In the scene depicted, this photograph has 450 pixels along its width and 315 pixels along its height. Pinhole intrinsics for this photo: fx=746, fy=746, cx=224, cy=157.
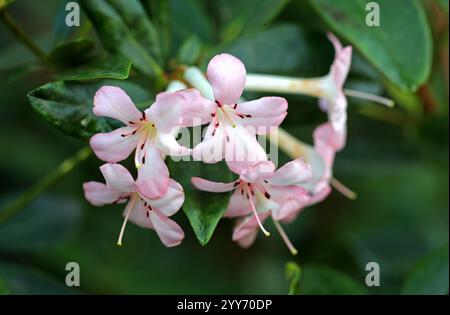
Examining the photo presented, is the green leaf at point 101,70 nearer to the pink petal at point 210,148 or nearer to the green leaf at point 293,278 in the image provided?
the pink petal at point 210,148

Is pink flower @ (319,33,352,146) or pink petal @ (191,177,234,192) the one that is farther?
pink flower @ (319,33,352,146)

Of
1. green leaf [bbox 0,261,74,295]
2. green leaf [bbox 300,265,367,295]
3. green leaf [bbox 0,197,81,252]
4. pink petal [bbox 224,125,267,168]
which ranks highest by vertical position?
pink petal [bbox 224,125,267,168]

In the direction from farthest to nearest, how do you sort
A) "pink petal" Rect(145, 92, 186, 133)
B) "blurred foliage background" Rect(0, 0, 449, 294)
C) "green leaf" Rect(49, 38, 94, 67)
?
"blurred foliage background" Rect(0, 0, 449, 294)
"green leaf" Rect(49, 38, 94, 67)
"pink petal" Rect(145, 92, 186, 133)

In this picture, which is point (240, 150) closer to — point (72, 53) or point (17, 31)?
point (72, 53)

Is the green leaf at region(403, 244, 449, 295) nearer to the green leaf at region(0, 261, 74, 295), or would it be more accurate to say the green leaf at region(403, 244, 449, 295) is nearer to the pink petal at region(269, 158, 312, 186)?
the pink petal at region(269, 158, 312, 186)

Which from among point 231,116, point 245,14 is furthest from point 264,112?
point 245,14

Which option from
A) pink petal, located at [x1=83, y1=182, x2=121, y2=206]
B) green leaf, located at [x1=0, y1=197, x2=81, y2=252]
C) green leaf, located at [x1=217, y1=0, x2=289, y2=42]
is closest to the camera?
pink petal, located at [x1=83, y1=182, x2=121, y2=206]

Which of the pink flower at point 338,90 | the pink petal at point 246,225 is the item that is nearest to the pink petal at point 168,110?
the pink petal at point 246,225

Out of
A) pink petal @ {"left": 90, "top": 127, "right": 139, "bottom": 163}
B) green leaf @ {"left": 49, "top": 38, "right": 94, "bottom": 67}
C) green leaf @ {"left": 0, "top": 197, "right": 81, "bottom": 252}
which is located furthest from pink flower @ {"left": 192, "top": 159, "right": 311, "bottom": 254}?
green leaf @ {"left": 0, "top": 197, "right": 81, "bottom": 252}
